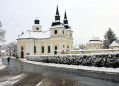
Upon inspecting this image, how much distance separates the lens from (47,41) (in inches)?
1977

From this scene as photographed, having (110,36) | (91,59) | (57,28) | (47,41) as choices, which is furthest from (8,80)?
Answer: (110,36)

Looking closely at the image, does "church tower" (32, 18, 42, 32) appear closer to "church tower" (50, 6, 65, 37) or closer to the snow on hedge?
"church tower" (50, 6, 65, 37)

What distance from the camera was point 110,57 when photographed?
1514cm

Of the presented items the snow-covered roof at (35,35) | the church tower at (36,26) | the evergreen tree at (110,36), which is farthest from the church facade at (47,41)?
the evergreen tree at (110,36)

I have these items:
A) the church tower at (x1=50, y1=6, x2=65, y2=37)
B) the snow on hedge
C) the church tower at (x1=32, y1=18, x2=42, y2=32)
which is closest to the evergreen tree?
the church tower at (x1=50, y1=6, x2=65, y2=37)

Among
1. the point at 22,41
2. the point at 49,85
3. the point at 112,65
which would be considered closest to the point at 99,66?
the point at 112,65

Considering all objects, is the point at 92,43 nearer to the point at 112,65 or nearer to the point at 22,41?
the point at 22,41

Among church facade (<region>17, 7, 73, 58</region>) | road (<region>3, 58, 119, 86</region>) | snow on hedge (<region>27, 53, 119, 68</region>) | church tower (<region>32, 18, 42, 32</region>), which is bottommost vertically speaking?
road (<region>3, 58, 119, 86</region>)

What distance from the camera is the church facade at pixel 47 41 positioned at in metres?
45.7

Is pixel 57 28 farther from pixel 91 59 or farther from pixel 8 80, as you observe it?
pixel 8 80

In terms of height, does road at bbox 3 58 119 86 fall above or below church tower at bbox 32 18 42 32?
below

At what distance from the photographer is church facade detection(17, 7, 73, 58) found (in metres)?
45.7

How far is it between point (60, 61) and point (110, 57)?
9933 mm

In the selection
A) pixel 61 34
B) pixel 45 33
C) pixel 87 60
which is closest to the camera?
pixel 87 60
